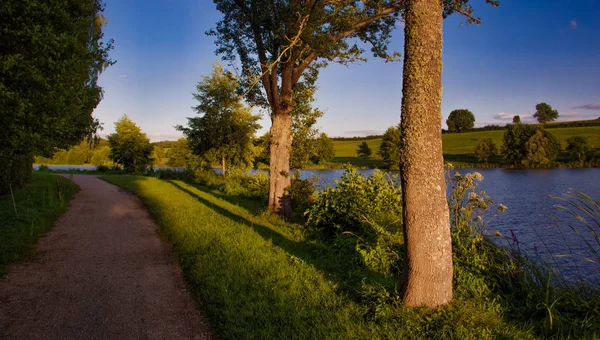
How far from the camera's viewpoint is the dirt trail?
155 inches

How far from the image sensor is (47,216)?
10.1 m

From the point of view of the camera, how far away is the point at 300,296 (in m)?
4.66

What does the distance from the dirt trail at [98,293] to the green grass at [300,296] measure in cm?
36

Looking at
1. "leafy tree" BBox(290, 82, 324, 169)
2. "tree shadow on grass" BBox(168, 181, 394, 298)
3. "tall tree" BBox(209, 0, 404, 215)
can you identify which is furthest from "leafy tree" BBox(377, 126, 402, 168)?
"tree shadow on grass" BBox(168, 181, 394, 298)

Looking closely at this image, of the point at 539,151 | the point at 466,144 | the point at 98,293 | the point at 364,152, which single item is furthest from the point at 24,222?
the point at 466,144

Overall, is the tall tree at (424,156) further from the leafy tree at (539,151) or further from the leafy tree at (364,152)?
the leafy tree at (364,152)

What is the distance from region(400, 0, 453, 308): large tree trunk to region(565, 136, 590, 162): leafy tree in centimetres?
6782

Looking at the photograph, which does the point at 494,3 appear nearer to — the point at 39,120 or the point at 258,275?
the point at 258,275

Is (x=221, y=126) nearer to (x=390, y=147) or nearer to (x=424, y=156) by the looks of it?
(x=424, y=156)

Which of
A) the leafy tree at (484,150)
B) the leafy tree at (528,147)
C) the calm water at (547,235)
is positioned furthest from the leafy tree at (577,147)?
the calm water at (547,235)

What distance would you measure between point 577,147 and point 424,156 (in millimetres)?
70133

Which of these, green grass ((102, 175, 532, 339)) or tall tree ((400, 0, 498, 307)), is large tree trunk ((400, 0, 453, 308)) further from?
green grass ((102, 175, 532, 339))

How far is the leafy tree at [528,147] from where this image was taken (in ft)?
185

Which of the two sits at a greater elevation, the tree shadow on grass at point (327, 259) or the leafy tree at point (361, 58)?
the leafy tree at point (361, 58)
